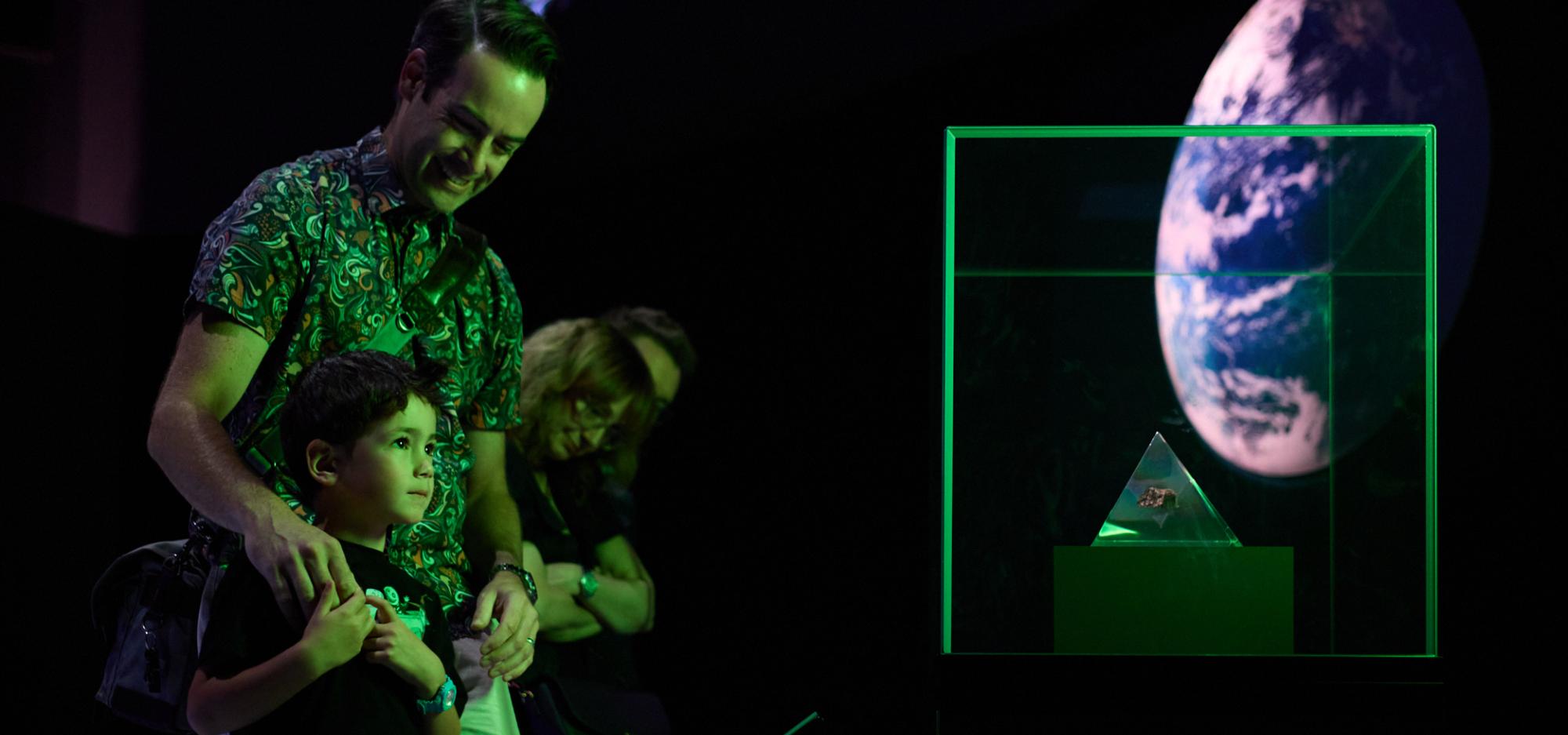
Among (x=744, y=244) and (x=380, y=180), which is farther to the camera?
(x=744, y=244)

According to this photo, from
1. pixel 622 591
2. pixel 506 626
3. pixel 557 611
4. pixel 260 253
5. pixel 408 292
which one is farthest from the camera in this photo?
pixel 622 591

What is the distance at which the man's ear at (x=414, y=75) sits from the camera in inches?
72.1

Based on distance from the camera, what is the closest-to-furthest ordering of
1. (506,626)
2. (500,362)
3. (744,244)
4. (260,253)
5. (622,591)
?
(260,253) < (506,626) < (500,362) < (622,591) < (744,244)

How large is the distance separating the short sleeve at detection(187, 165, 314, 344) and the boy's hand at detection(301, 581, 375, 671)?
1.26ft

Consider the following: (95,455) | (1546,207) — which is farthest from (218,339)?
(1546,207)

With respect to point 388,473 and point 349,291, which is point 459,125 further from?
point 388,473

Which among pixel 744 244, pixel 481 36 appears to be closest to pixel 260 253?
pixel 481 36

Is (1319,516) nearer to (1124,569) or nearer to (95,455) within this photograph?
(1124,569)

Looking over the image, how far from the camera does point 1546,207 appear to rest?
128 inches

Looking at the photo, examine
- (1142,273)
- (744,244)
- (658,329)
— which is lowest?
(658,329)

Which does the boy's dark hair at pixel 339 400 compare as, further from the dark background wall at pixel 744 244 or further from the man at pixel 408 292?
the dark background wall at pixel 744 244

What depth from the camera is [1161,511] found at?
9.25 feet

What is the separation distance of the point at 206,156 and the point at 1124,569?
2287mm

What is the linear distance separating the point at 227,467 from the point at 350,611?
22 centimetres
